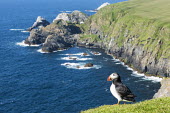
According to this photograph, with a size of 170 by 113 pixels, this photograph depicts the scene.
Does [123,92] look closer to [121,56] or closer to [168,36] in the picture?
[168,36]

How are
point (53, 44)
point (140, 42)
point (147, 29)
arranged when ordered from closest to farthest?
point (140, 42), point (147, 29), point (53, 44)

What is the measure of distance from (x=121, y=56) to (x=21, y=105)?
8002 centimetres

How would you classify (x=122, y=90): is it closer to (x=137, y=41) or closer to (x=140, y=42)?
(x=140, y=42)

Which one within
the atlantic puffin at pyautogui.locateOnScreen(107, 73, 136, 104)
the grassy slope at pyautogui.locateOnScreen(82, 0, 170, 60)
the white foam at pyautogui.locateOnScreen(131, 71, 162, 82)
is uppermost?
the grassy slope at pyautogui.locateOnScreen(82, 0, 170, 60)

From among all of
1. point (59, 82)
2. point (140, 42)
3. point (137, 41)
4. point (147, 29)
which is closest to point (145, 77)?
point (140, 42)

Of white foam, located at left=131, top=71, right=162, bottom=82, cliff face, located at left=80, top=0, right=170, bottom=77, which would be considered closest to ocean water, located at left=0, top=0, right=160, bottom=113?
white foam, located at left=131, top=71, right=162, bottom=82

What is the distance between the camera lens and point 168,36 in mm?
138375

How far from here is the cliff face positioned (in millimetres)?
128875

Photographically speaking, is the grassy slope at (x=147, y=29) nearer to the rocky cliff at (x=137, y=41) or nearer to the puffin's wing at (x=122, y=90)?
the rocky cliff at (x=137, y=41)

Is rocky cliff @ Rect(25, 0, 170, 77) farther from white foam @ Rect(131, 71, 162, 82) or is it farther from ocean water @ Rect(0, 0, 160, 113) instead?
ocean water @ Rect(0, 0, 160, 113)

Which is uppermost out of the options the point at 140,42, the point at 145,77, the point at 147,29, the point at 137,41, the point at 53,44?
the point at 147,29

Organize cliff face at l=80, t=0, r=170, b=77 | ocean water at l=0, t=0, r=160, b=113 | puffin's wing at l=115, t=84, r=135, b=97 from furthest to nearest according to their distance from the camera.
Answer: cliff face at l=80, t=0, r=170, b=77 < ocean water at l=0, t=0, r=160, b=113 < puffin's wing at l=115, t=84, r=135, b=97

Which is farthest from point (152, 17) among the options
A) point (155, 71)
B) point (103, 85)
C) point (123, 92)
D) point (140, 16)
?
point (123, 92)

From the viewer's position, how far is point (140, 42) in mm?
146625
